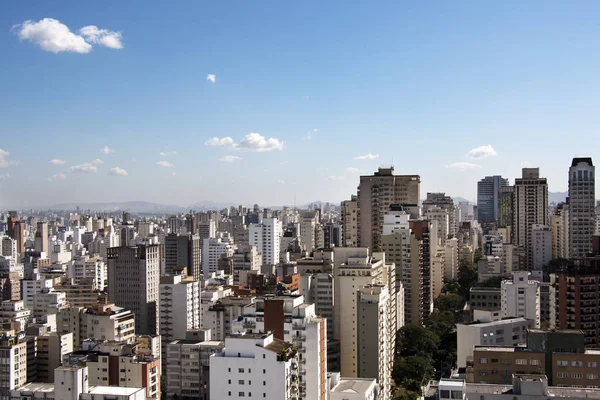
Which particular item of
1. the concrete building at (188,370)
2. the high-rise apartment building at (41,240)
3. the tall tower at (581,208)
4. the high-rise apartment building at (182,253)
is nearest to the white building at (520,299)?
the concrete building at (188,370)

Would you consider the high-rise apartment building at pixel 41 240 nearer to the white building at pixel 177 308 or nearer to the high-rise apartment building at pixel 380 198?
the high-rise apartment building at pixel 380 198

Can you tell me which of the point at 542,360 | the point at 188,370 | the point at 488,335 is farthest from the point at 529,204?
the point at 542,360

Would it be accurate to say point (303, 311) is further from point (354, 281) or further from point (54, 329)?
point (54, 329)

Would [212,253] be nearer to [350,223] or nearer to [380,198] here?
[350,223]

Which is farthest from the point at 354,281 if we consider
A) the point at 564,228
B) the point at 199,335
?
the point at 564,228

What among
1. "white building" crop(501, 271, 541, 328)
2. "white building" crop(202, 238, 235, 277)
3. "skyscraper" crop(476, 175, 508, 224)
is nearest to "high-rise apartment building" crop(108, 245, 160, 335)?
"white building" crop(501, 271, 541, 328)
